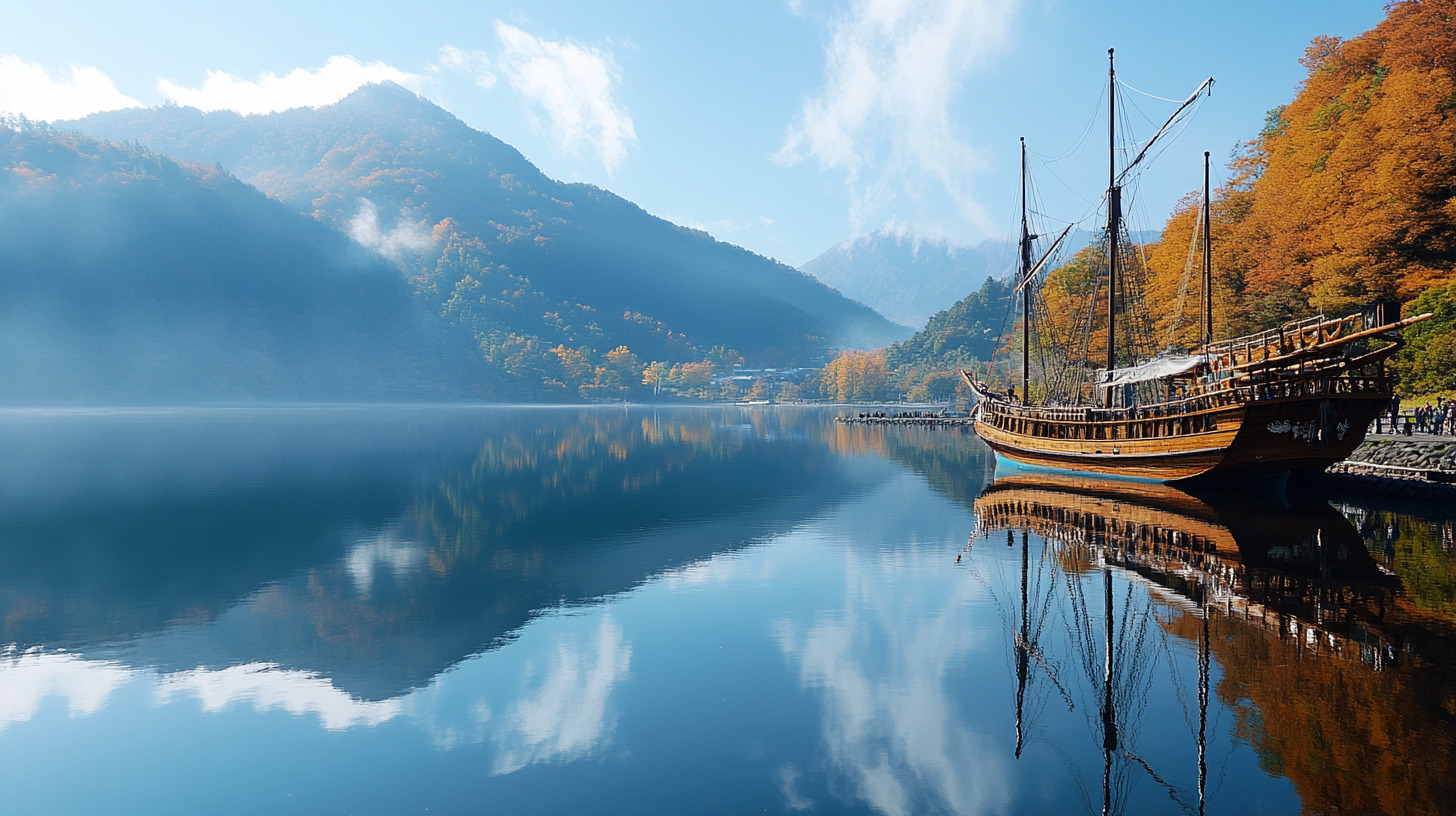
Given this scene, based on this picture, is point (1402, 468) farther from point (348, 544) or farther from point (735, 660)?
point (348, 544)

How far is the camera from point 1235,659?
1244 centimetres

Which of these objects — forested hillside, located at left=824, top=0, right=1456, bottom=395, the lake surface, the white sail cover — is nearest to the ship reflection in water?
the lake surface

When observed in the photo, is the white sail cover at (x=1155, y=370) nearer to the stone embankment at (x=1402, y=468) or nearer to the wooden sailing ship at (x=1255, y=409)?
the wooden sailing ship at (x=1255, y=409)

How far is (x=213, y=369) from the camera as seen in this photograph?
15500 centimetres

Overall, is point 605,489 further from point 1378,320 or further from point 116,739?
point 1378,320

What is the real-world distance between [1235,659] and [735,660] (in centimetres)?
832

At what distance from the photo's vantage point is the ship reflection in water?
9211 millimetres

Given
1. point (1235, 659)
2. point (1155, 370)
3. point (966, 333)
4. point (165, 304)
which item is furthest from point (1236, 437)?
point (165, 304)

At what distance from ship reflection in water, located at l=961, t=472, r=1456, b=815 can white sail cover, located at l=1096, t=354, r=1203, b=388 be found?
9.05 meters

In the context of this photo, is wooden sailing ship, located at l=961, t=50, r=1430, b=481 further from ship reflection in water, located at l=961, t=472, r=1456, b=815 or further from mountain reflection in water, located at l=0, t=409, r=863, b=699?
mountain reflection in water, located at l=0, t=409, r=863, b=699

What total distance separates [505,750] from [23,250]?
654 ft

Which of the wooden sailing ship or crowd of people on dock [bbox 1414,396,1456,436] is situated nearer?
the wooden sailing ship

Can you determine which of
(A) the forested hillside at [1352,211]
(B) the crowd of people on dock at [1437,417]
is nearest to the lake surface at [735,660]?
(B) the crowd of people on dock at [1437,417]

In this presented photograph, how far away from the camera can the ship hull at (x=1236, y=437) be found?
86.0 feet
